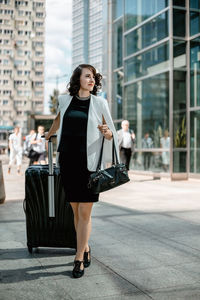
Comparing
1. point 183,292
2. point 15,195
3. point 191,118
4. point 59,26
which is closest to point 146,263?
point 183,292

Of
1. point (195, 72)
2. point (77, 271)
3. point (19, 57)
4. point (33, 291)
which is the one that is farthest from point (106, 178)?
point (19, 57)

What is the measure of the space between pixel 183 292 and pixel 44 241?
1.59m

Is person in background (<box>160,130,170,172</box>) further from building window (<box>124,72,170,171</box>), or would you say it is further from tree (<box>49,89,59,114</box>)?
tree (<box>49,89,59,114</box>)

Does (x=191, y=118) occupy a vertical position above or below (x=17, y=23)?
below

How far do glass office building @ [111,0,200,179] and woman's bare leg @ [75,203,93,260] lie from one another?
33.2 feet

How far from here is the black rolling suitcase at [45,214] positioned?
162 inches

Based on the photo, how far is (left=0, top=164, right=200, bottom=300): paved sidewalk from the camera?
310 centimetres

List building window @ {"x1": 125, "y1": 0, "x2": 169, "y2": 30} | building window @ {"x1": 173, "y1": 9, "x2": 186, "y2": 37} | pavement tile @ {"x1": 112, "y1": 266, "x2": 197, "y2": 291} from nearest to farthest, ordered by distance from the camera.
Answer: pavement tile @ {"x1": 112, "y1": 266, "x2": 197, "y2": 291}
building window @ {"x1": 173, "y1": 9, "x2": 186, "y2": 37}
building window @ {"x1": 125, "y1": 0, "x2": 169, "y2": 30}

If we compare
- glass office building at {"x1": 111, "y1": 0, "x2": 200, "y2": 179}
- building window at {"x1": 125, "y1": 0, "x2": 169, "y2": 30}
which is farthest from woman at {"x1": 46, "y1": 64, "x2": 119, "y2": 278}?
building window at {"x1": 125, "y1": 0, "x2": 169, "y2": 30}

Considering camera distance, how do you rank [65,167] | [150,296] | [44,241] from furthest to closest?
[44,241] → [65,167] → [150,296]

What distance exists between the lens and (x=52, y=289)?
10.3 feet

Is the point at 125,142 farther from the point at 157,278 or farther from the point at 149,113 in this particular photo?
the point at 157,278

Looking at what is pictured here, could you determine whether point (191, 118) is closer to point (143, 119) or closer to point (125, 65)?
point (143, 119)

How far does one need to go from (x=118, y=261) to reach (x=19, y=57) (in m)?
111
